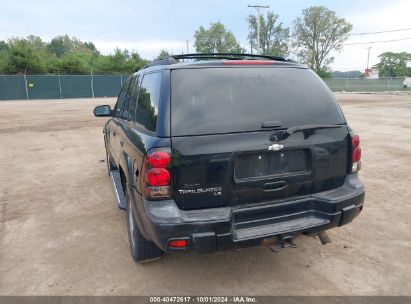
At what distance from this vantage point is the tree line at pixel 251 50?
39469mm

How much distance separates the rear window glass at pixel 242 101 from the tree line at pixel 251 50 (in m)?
41.9

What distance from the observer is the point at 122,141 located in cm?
371

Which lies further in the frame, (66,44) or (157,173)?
(66,44)

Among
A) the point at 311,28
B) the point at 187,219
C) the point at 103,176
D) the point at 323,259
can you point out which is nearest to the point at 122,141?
the point at 187,219

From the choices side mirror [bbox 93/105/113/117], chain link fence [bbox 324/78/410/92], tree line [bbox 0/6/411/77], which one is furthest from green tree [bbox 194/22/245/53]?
side mirror [bbox 93/105/113/117]

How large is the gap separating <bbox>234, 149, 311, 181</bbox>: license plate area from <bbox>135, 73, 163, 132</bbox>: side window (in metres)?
0.74

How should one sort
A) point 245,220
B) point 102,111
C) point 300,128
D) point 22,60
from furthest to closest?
point 22,60 → point 102,111 → point 300,128 → point 245,220

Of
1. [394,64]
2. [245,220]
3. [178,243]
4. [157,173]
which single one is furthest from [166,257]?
[394,64]

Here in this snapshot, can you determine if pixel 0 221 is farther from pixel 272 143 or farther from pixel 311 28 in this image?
pixel 311 28

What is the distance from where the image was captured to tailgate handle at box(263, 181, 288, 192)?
2.71 m

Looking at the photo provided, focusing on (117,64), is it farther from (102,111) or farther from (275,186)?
(275,186)

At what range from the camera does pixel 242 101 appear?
2740 millimetres

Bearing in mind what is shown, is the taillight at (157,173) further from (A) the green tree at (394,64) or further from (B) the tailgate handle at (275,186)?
(A) the green tree at (394,64)

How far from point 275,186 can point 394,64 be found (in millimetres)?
96129
